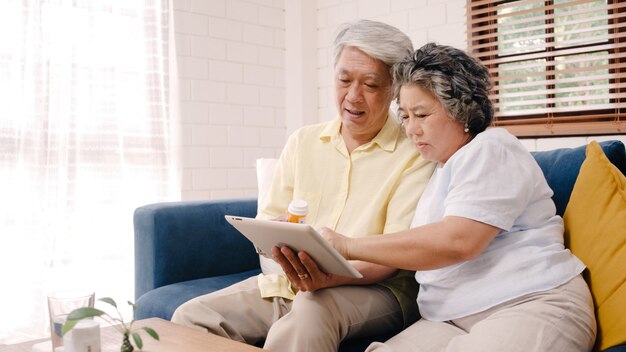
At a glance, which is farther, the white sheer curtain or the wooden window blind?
the white sheer curtain

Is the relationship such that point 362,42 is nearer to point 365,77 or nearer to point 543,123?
point 365,77

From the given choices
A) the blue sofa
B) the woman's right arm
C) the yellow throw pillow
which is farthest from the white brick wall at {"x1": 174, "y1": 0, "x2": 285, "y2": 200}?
the yellow throw pillow

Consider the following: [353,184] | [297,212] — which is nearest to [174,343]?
[297,212]

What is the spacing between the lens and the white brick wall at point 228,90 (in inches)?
141

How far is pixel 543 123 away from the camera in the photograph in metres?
3.01

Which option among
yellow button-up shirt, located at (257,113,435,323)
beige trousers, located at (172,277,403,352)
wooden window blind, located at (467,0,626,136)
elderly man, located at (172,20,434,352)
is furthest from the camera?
wooden window blind, located at (467,0,626,136)

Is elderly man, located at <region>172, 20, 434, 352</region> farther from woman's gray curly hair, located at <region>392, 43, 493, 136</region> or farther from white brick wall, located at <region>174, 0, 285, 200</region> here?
white brick wall, located at <region>174, 0, 285, 200</region>

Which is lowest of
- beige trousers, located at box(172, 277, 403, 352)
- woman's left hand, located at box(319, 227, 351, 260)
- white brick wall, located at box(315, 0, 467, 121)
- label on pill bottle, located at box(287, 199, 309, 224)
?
beige trousers, located at box(172, 277, 403, 352)

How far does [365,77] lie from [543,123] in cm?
154

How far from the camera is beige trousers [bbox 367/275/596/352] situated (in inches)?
48.2

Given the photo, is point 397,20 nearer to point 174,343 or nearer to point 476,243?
point 476,243

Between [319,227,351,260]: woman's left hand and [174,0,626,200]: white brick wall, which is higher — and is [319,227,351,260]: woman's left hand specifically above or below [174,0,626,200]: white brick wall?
below

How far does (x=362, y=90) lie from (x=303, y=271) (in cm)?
61

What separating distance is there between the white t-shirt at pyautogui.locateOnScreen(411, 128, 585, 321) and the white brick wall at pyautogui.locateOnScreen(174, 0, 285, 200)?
7.71 ft
